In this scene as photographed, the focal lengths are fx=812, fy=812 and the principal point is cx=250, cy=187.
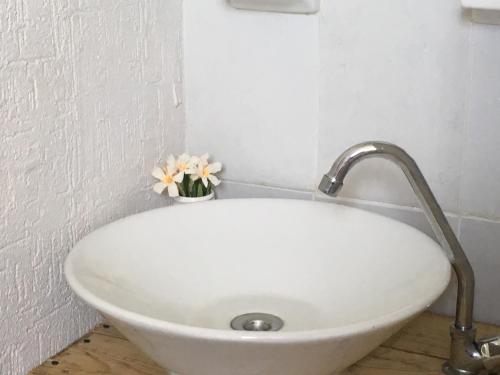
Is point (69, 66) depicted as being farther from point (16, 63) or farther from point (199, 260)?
point (199, 260)

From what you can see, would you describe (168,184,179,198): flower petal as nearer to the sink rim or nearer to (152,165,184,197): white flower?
(152,165,184,197): white flower

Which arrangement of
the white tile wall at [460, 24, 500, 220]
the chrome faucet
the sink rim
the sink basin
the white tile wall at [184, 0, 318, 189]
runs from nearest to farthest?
the sink rim, the sink basin, the chrome faucet, the white tile wall at [460, 24, 500, 220], the white tile wall at [184, 0, 318, 189]

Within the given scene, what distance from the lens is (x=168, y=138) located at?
1.36 metres

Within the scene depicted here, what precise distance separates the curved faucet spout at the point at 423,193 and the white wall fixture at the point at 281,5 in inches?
11.8

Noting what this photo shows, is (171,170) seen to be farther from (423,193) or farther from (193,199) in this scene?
(423,193)

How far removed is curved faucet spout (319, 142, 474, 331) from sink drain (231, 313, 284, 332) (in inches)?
7.7

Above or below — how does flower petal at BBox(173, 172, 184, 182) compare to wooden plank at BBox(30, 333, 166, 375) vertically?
above

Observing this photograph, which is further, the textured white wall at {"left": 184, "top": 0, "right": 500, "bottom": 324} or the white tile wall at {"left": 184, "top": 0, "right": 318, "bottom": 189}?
the white tile wall at {"left": 184, "top": 0, "right": 318, "bottom": 189}

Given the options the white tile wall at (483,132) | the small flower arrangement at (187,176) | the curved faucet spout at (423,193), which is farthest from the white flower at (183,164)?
the white tile wall at (483,132)

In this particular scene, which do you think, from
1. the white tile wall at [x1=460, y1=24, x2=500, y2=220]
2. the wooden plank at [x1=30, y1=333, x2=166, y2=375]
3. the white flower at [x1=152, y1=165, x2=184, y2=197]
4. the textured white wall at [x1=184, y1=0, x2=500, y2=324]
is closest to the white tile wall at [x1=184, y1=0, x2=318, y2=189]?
the textured white wall at [x1=184, y1=0, x2=500, y2=324]

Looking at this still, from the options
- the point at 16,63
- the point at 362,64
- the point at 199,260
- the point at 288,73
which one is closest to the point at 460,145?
the point at 362,64

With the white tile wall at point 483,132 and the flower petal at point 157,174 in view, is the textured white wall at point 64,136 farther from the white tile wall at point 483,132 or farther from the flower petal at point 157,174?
the white tile wall at point 483,132

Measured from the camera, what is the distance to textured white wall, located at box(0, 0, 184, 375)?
3.39 ft

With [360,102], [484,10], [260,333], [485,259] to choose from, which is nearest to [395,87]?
[360,102]
